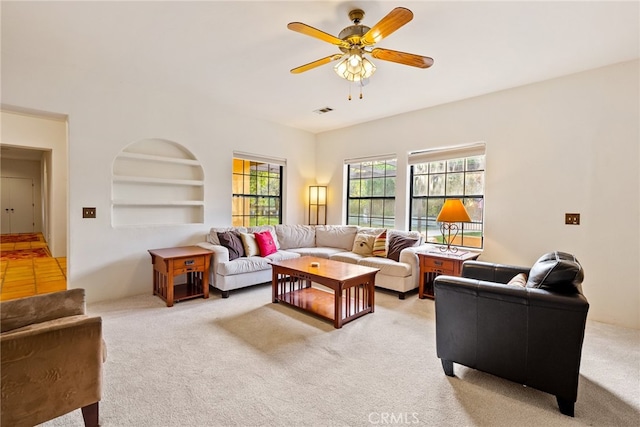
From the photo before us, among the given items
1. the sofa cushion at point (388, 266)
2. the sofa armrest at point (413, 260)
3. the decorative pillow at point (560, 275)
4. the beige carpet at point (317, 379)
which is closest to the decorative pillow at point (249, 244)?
the beige carpet at point (317, 379)

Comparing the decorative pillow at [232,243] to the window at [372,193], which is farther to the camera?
the window at [372,193]

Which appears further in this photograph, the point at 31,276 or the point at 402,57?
the point at 31,276

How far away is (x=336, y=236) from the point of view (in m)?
5.14

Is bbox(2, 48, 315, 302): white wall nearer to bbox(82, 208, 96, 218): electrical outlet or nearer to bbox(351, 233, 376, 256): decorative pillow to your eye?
bbox(82, 208, 96, 218): electrical outlet

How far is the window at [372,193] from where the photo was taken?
505 cm

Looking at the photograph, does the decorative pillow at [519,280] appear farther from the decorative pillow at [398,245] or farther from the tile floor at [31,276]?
the tile floor at [31,276]

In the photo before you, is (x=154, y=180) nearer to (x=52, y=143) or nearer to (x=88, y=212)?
(x=88, y=212)

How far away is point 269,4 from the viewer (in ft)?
7.10

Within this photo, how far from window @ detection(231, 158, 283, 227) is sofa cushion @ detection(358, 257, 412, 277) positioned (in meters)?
2.15

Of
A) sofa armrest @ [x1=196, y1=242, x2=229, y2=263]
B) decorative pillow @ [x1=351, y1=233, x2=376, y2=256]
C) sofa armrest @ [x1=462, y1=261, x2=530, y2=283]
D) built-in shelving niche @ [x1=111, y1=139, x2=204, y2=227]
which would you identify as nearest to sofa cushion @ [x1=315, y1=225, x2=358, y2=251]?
decorative pillow @ [x1=351, y1=233, x2=376, y2=256]

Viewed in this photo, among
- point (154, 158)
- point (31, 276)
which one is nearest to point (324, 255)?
point (154, 158)

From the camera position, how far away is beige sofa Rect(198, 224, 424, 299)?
12.3ft

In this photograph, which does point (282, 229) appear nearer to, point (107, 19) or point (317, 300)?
point (317, 300)

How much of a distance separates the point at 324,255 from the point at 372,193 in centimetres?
155
